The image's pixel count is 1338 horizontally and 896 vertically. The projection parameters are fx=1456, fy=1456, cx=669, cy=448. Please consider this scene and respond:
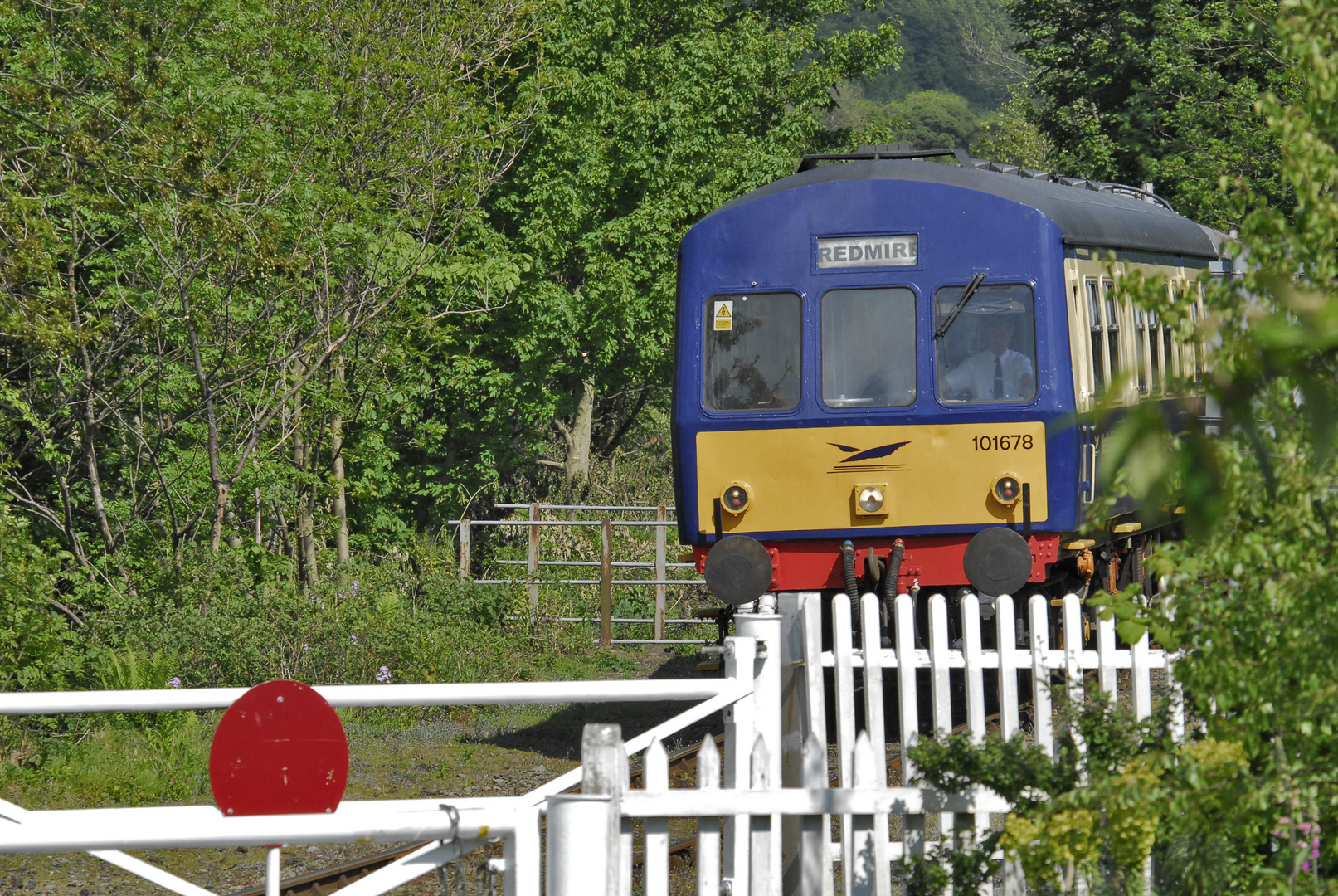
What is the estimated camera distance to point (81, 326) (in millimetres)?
10555

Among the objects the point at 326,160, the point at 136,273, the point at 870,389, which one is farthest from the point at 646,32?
the point at 870,389

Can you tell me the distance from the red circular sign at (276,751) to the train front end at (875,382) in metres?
5.96

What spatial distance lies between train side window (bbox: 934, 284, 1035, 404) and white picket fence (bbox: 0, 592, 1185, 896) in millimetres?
3809

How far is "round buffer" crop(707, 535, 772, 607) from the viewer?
30.9 ft

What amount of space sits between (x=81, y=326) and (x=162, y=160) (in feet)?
4.40

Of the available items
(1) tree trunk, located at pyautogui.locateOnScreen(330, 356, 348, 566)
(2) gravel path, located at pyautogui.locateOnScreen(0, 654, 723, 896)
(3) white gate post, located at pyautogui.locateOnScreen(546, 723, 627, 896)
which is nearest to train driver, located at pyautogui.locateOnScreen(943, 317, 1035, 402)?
(2) gravel path, located at pyautogui.locateOnScreen(0, 654, 723, 896)

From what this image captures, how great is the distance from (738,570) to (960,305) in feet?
7.46

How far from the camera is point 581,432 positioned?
23.0 m

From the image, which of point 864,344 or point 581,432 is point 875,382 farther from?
point 581,432

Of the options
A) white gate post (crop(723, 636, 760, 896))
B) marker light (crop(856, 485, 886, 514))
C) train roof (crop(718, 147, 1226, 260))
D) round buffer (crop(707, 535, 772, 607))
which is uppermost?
train roof (crop(718, 147, 1226, 260))

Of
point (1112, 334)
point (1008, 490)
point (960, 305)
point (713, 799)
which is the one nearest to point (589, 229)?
point (1112, 334)

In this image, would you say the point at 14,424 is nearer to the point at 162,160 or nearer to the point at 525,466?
the point at 162,160

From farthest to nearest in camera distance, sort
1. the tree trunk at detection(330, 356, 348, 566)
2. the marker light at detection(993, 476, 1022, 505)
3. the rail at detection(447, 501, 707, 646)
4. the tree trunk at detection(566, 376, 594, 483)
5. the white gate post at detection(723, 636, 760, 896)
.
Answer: the tree trunk at detection(566, 376, 594, 483) → the rail at detection(447, 501, 707, 646) → the tree trunk at detection(330, 356, 348, 566) → the marker light at detection(993, 476, 1022, 505) → the white gate post at detection(723, 636, 760, 896)

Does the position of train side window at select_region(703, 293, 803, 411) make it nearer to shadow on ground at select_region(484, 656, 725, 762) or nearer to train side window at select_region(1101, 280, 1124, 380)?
shadow on ground at select_region(484, 656, 725, 762)
